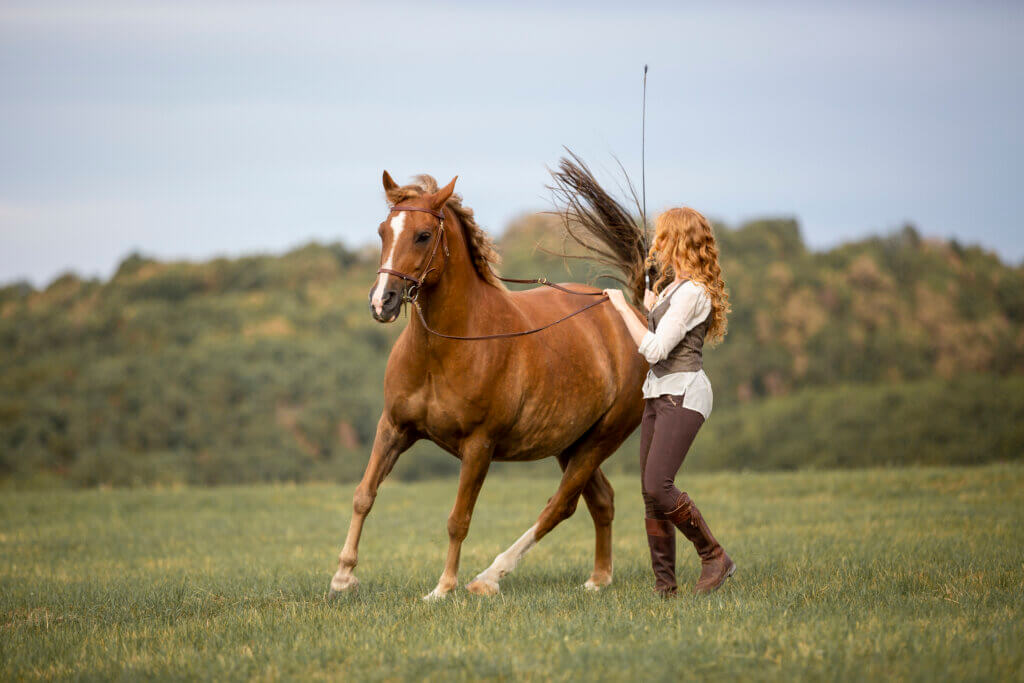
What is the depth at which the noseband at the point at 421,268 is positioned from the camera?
5844mm

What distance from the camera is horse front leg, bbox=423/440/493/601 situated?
6496 millimetres

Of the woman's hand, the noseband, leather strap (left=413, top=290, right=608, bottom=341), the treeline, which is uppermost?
the noseband

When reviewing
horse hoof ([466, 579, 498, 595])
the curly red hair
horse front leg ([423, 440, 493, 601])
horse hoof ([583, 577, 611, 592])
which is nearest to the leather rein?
horse front leg ([423, 440, 493, 601])

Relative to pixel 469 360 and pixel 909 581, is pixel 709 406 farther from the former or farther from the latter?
pixel 909 581

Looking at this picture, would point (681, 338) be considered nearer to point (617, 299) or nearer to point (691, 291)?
point (691, 291)

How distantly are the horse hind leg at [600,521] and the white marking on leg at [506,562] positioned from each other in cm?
58

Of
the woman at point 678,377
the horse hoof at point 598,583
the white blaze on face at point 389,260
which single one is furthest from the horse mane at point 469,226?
the horse hoof at point 598,583

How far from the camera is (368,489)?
651 centimetres

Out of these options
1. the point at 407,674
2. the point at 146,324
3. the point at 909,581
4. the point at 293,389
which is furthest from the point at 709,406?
the point at 146,324

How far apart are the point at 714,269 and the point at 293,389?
25.5 meters

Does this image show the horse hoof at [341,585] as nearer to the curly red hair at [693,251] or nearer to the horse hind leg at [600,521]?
the horse hind leg at [600,521]

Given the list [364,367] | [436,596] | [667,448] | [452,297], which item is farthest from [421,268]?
[364,367]

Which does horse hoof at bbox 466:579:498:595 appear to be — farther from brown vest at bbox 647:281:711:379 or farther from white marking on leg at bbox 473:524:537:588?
brown vest at bbox 647:281:711:379

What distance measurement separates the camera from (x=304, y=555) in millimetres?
10305
